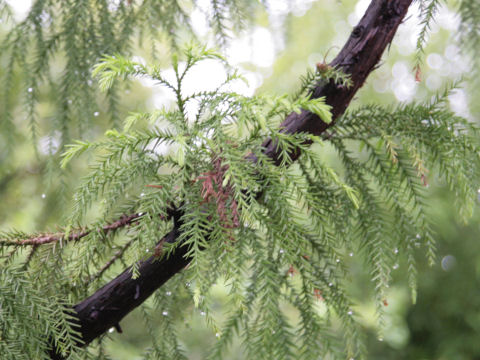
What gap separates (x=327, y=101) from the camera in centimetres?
83

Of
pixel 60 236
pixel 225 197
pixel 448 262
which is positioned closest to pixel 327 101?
pixel 225 197

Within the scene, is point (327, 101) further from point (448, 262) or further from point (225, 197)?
point (448, 262)

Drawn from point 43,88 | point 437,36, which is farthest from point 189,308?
point 437,36

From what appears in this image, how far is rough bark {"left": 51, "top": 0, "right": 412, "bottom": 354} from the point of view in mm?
805

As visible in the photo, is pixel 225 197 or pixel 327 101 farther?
pixel 327 101

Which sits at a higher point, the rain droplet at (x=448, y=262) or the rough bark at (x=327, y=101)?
the rain droplet at (x=448, y=262)

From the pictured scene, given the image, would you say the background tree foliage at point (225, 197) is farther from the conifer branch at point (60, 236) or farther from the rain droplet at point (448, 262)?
the rain droplet at point (448, 262)

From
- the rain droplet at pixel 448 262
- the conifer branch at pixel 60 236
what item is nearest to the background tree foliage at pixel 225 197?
the conifer branch at pixel 60 236

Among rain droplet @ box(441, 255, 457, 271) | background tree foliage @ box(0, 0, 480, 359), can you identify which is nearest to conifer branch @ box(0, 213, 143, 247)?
background tree foliage @ box(0, 0, 480, 359)

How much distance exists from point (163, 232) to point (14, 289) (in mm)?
279

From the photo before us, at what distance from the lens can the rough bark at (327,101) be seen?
0.81 m

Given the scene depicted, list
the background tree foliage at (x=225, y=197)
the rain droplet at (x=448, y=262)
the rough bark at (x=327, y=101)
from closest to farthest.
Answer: the background tree foliage at (x=225, y=197) → the rough bark at (x=327, y=101) → the rain droplet at (x=448, y=262)

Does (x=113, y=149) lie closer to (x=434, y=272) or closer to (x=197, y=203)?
(x=197, y=203)

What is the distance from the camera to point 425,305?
12.6 feet
